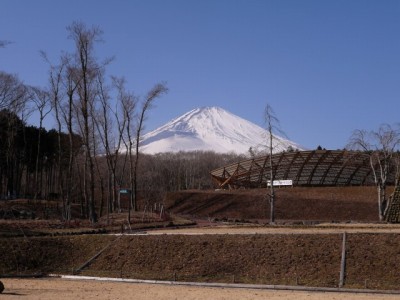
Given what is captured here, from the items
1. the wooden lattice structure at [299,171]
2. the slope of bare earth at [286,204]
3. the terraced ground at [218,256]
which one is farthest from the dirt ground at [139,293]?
the wooden lattice structure at [299,171]

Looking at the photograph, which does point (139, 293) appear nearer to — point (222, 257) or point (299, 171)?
point (222, 257)

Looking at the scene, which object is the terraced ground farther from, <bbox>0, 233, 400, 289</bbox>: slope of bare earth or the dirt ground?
the dirt ground

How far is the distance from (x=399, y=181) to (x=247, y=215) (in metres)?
24.9

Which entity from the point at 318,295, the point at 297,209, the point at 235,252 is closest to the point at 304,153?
the point at 297,209

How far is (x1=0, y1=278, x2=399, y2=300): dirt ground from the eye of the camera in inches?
695

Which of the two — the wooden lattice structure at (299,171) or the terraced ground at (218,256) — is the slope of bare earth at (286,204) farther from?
the terraced ground at (218,256)

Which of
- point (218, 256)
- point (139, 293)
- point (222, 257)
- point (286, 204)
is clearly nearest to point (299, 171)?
point (286, 204)

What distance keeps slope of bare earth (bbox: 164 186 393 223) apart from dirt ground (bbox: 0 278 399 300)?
112 ft

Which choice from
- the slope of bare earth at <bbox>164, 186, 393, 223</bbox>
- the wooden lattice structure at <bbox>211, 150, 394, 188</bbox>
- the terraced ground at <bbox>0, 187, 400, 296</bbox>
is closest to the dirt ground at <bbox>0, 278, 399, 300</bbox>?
the terraced ground at <bbox>0, 187, 400, 296</bbox>

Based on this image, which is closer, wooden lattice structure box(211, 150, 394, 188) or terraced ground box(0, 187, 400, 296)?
terraced ground box(0, 187, 400, 296)

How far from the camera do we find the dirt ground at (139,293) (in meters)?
17.6

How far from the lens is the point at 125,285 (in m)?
21.4

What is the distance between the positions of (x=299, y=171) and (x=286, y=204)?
2061 cm

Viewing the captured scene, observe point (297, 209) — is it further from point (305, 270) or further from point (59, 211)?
point (305, 270)
